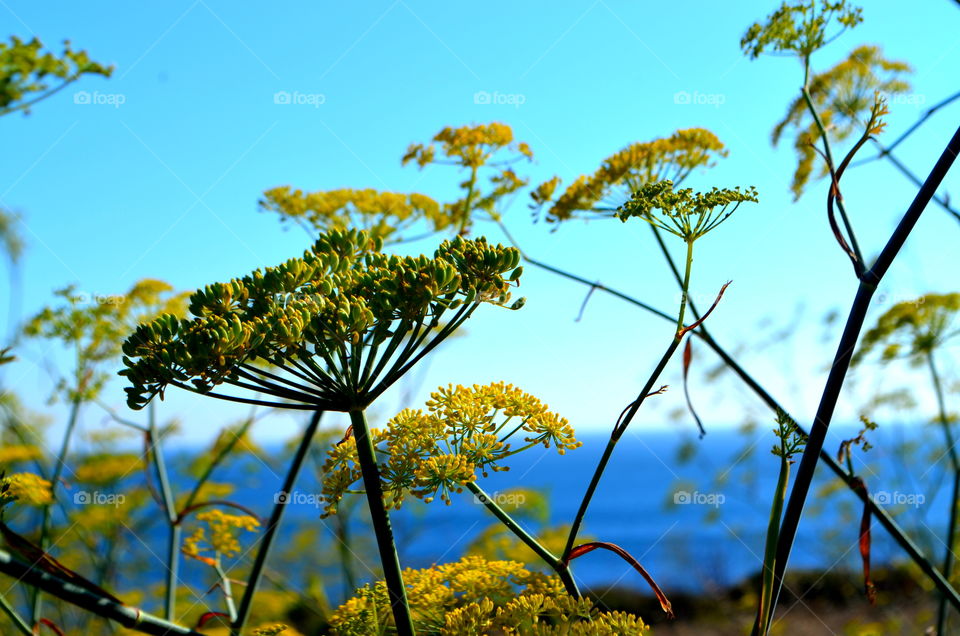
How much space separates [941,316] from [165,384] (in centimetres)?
467

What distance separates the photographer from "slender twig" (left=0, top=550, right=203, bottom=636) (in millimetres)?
1333

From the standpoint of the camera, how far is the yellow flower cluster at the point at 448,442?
1453mm

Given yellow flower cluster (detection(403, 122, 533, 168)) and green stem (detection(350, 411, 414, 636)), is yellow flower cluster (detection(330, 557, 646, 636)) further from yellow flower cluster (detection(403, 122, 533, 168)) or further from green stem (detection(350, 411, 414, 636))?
yellow flower cluster (detection(403, 122, 533, 168))

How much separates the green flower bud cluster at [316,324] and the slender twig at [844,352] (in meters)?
0.65

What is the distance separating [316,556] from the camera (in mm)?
11516

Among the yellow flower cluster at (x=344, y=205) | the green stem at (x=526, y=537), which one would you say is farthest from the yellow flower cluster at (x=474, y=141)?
the green stem at (x=526, y=537)

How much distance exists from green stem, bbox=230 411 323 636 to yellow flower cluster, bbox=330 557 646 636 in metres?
0.44

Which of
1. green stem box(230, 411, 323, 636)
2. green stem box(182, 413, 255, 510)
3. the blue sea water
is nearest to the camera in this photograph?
green stem box(230, 411, 323, 636)

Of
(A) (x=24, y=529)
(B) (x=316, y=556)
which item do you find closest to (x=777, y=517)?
(A) (x=24, y=529)

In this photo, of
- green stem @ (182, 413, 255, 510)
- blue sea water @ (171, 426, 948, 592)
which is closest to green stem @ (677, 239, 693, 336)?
blue sea water @ (171, 426, 948, 592)

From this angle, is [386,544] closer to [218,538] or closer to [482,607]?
[482,607]

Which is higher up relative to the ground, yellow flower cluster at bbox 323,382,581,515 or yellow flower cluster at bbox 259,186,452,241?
yellow flower cluster at bbox 259,186,452,241

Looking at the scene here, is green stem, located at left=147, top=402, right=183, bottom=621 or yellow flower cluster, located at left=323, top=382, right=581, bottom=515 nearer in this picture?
yellow flower cluster, located at left=323, top=382, right=581, bottom=515

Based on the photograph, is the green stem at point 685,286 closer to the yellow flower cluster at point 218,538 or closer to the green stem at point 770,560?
the green stem at point 770,560
